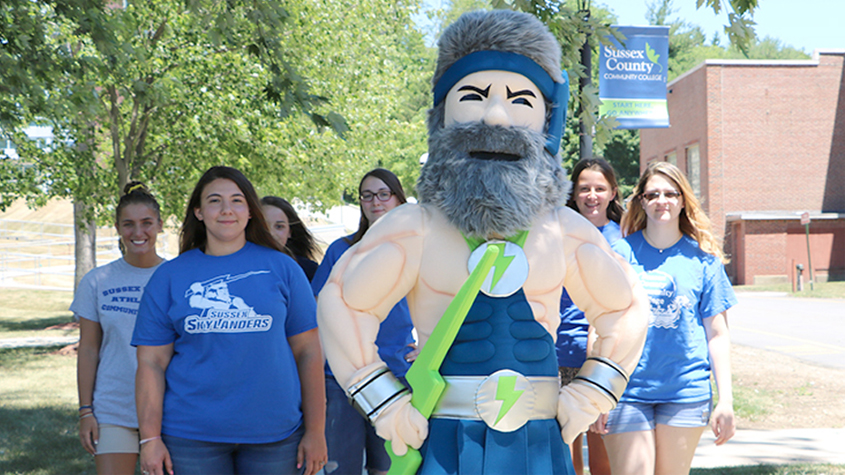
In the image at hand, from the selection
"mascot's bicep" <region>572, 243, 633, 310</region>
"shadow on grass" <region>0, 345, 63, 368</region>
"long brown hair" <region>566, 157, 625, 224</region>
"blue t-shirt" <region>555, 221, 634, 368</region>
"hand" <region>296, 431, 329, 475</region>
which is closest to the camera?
"mascot's bicep" <region>572, 243, 633, 310</region>

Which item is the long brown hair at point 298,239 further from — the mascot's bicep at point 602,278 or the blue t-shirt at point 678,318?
the mascot's bicep at point 602,278

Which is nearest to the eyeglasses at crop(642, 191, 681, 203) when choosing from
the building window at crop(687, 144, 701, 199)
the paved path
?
the paved path

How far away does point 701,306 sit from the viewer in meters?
3.77

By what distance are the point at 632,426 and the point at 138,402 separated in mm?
2252

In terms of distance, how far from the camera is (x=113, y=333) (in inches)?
146

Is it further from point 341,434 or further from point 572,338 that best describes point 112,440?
point 572,338

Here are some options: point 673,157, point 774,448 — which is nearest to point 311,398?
point 774,448

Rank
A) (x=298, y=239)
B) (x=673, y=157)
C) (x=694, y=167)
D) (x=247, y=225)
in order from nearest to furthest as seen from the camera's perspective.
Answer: (x=247, y=225)
(x=298, y=239)
(x=694, y=167)
(x=673, y=157)

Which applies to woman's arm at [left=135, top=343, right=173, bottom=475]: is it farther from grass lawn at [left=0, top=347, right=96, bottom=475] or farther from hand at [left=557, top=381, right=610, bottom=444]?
grass lawn at [left=0, top=347, right=96, bottom=475]

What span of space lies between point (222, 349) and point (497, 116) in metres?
1.51

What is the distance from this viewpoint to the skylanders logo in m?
9.47

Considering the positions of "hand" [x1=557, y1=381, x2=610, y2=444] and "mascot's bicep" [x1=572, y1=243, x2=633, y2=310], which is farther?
"mascot's bicep" [x1=572, y1=243, x2=633, y2=310]

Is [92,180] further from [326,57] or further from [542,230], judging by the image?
[542,230]

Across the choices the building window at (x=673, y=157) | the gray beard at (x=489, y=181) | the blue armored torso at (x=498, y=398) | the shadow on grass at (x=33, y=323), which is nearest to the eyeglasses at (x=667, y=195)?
the gray beard at (x=489, y=181)
